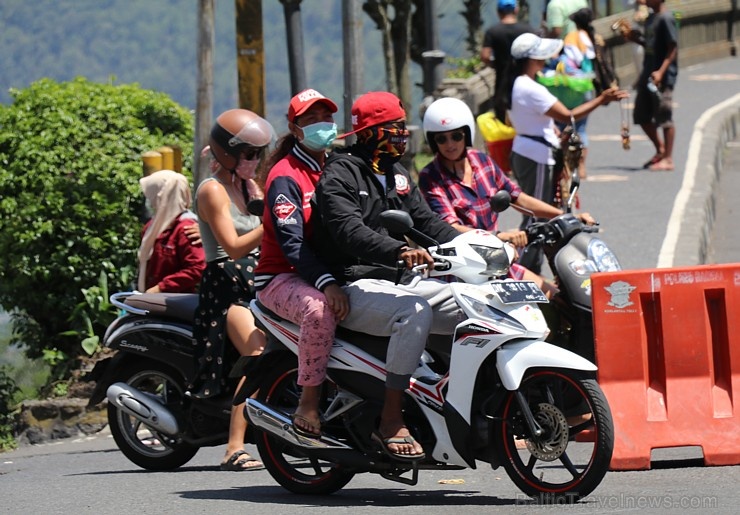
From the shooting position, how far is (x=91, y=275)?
11.8 m

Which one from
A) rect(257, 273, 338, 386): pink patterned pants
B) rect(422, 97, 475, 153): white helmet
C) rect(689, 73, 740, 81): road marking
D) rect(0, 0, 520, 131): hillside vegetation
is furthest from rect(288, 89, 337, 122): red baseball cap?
rect(0, 0, 520, 131): hillside vegetation

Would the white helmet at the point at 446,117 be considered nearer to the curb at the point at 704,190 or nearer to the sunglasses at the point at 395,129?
the sunglasses at the point at 395,129

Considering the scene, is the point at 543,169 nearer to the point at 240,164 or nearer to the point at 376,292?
the point at 240,164

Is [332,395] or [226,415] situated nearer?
[332,395]

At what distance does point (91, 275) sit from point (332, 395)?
15.7 ft

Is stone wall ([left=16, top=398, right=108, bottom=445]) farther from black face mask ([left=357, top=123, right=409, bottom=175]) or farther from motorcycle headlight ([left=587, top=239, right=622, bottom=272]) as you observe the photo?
black face mask ([left=357, top=123, right=409, bottom=175])

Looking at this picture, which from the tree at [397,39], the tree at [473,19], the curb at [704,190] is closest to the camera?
the curb at [704,190]

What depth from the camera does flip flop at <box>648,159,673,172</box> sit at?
17500 mm

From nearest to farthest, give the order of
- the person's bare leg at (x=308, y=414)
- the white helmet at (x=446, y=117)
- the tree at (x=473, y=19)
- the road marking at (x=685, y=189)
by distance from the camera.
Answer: the person's bare leg at (x=308, y=414) → the white helmet at (x=446, y=117) → the road marking at (x=685, y=189) → the tree at (x=473, y=19)

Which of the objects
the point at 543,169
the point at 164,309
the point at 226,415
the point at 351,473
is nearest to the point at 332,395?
the point at 351,473

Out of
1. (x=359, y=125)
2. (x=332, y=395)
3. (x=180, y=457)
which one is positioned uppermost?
(x=359, y=125)

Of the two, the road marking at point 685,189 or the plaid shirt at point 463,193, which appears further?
the road marking at point 685,189

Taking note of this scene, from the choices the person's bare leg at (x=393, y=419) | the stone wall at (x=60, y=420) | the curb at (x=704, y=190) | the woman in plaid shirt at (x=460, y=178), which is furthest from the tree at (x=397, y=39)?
the person's bare leg at (x=393, y=419)

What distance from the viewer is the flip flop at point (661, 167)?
17500 millimetres
